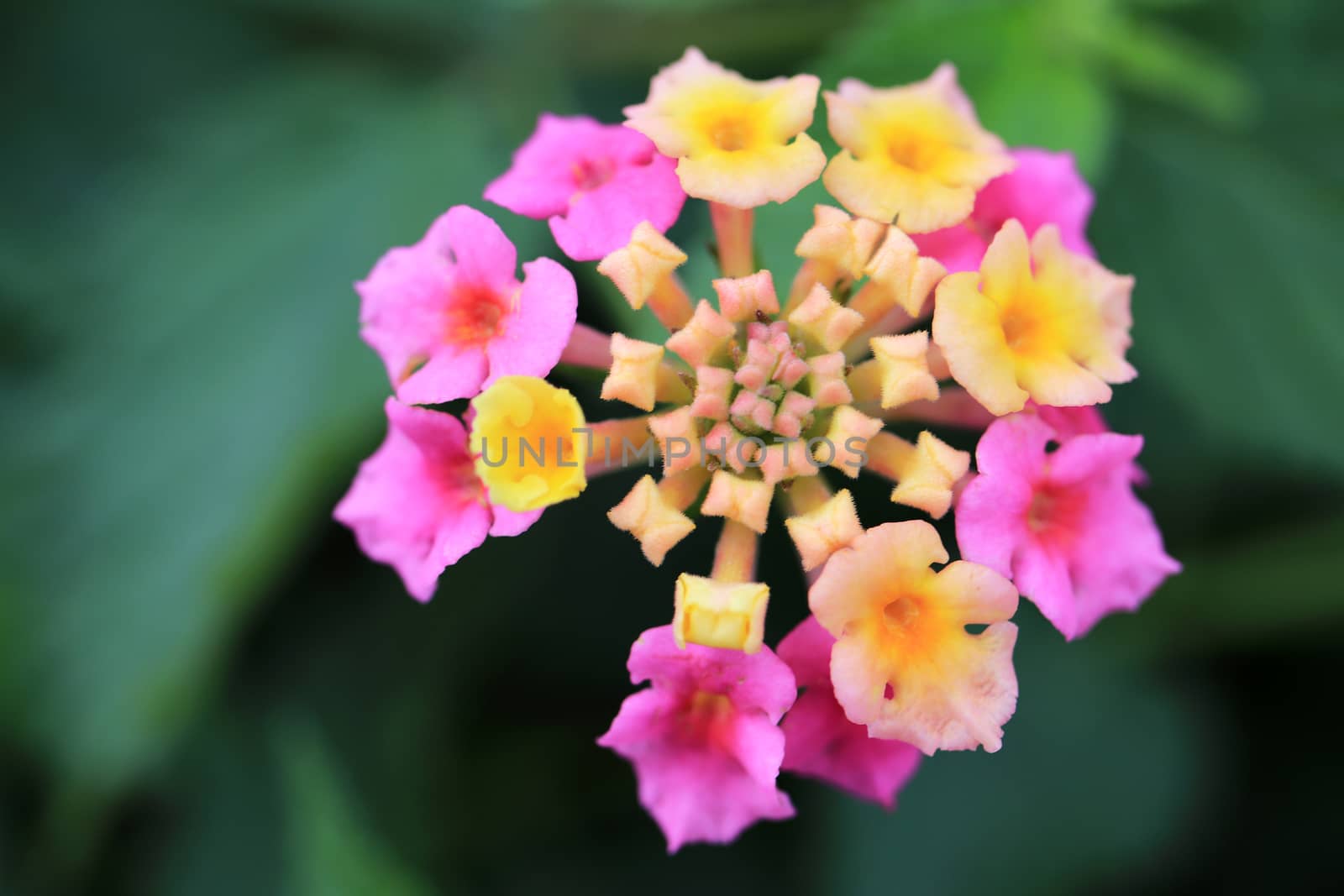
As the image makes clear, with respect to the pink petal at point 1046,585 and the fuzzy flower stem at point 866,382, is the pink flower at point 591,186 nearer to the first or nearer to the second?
the fuzzy flower stem at point 866,382

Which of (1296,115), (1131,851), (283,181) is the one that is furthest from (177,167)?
(1131,851)

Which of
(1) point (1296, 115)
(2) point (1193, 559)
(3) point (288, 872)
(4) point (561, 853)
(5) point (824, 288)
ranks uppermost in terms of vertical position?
(5) point (824, 288)

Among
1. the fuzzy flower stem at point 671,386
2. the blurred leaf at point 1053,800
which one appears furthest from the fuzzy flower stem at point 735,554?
the blurred leaf at point 1053,800

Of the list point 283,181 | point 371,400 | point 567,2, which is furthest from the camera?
point 283,181

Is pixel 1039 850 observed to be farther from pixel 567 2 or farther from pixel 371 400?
pixel 567 2

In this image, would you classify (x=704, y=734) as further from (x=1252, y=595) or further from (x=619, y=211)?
(x=1252, y=595)

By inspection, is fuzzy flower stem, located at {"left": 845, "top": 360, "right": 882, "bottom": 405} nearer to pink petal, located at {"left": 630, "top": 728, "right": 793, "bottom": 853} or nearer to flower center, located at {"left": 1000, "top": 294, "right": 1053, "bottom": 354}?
flower center, located at {"left": 1000, "top": 294, "right": 1053, "bottom": 354}
